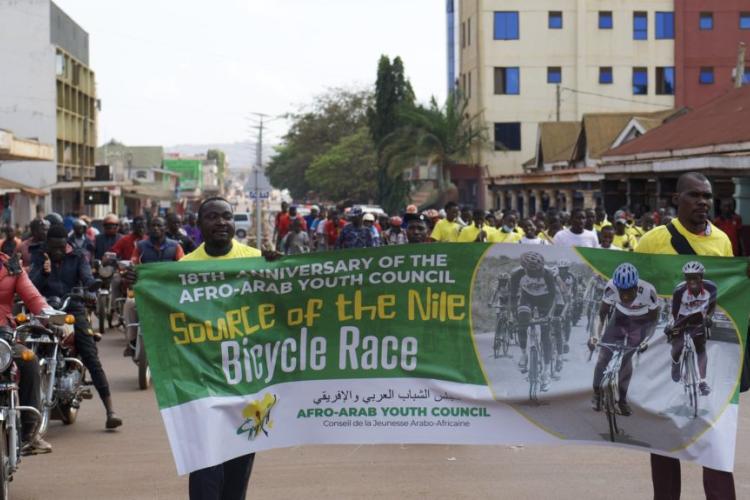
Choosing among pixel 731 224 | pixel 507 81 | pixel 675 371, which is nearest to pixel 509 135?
pixel 507 81

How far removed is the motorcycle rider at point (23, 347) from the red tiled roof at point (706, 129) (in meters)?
19.8

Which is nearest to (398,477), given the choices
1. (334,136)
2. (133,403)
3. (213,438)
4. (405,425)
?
(405,425)

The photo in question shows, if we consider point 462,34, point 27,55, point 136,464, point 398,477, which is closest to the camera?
point 398,477

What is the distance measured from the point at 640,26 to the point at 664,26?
1.24 meters

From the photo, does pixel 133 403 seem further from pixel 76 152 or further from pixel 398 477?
pixel 76 152

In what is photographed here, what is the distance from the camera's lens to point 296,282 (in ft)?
22.7

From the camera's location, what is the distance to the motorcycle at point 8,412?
7.44 meters

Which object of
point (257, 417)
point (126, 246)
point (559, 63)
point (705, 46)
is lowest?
point (257, 417)

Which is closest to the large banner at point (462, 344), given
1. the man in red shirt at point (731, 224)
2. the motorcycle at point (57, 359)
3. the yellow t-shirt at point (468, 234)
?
the motorcycle at point (57, 359)

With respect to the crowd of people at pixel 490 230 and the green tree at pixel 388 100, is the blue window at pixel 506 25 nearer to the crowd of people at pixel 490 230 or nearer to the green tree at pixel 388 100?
the green tree at pixel 388 100

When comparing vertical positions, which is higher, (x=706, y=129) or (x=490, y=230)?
(x=706, y=129)

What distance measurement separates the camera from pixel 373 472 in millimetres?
8703

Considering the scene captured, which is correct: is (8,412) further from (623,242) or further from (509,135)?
(509,135)

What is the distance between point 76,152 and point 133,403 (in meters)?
65.4
